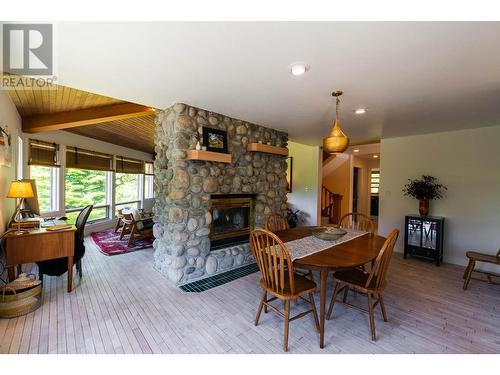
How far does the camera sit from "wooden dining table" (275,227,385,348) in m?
1.85

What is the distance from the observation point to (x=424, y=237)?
13.1 ft

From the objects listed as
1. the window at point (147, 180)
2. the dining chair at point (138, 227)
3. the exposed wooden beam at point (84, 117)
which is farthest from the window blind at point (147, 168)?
the exposed wooden beam at point (84, 117)

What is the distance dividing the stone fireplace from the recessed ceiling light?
5.15ft

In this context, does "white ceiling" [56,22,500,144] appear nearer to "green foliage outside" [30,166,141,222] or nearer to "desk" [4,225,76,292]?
"desk" [4,225,76,292]

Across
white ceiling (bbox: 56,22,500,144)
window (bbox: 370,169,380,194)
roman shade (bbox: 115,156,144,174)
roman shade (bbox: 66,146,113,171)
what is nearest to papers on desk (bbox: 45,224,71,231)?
white ceiling (bbox: 56,22,500,144)

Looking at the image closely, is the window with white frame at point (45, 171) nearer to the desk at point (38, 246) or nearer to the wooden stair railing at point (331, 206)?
the desk at point (38, 246)

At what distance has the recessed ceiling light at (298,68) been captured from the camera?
186 centimetres

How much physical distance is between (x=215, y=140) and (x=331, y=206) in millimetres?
5177

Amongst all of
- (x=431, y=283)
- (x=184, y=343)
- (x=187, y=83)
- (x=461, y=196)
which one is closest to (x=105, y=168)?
(x=187, y=83)

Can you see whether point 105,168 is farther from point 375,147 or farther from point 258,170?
point 375,147

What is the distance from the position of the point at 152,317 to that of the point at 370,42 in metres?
2.93

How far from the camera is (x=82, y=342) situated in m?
1.86

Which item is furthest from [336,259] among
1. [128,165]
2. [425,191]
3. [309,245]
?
[128,165]

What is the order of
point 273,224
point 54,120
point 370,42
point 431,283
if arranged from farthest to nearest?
point 54,120 → point 273,224 → point 431,283 → point 370,42
